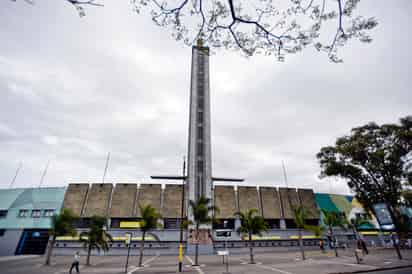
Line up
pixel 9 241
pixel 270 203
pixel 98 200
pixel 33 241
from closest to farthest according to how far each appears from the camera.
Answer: pixel 9 241 → pixel 33 241 → pixel 98 200 → pixel 270 203

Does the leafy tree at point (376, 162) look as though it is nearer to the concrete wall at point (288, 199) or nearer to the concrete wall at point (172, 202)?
the concrete wall at point (288, 199)

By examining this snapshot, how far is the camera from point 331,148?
32.8 metres

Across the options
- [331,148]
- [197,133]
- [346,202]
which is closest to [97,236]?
[197,133]

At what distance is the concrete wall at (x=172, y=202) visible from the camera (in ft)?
130

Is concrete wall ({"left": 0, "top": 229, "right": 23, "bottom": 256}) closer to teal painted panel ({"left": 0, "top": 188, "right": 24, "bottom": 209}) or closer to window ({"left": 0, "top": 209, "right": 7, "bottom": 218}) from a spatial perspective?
window ({"left": 0, "top": 209, "right": 7, "bottom": 218})

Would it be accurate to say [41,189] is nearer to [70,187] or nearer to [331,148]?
[70,187]

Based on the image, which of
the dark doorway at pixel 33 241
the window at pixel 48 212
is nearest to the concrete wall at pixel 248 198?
the window at pixel 48 212

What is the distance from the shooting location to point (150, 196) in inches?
1614

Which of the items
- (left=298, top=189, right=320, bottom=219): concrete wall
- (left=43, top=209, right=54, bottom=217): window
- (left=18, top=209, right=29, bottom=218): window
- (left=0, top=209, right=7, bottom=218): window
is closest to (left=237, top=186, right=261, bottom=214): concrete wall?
(left=298, top=189, right=320, bottom=219): concrete wall

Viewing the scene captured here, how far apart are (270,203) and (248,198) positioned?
4875 mm

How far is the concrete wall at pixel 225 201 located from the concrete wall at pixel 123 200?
16105 mm

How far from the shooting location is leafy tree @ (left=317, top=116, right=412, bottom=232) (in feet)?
88.2

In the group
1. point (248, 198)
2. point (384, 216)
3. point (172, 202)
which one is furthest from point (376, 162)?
point (172, 202)

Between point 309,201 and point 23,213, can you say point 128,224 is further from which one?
point 309,201
